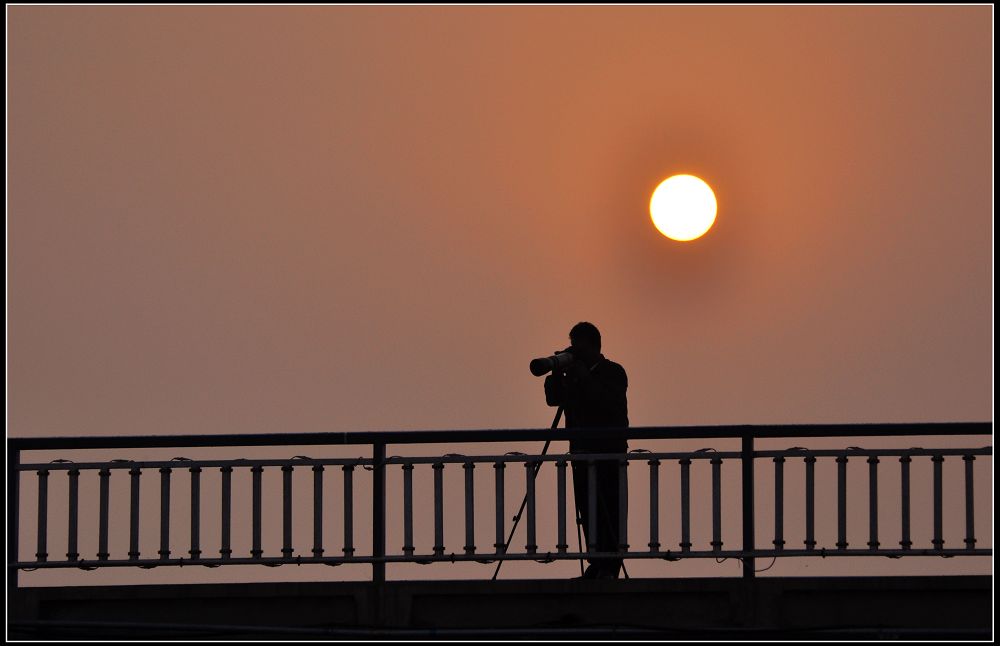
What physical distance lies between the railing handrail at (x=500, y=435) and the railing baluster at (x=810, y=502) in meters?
0.18

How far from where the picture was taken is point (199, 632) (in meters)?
9.83

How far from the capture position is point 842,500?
10008mm

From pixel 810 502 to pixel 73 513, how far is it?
4503mm

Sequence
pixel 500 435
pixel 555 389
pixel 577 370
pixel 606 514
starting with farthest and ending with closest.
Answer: pixel 555 389 → pixel 577 370 → pixel 606 514 → pixel 500 435

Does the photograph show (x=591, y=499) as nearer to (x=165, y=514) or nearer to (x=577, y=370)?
(x=577, y=370)

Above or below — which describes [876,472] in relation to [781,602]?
above

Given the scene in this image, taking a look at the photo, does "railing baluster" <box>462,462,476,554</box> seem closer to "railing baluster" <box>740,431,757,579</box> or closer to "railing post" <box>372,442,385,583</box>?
"railing post" <box>372,442,385,583</box>

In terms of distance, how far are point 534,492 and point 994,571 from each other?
274cm

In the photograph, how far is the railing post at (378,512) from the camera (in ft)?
32.7

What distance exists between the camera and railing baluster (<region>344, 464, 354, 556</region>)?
9.79 metres

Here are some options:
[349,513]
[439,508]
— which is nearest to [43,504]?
[349,513]

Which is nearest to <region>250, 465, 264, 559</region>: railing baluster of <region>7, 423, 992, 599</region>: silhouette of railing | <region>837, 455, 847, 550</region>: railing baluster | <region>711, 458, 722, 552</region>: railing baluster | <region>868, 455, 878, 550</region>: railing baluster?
<region>7, 423, 992, 599</region>: silhouette of railing

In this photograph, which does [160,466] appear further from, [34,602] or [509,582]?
[509,582]

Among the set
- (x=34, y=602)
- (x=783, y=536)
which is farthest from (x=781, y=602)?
(x=34, y=602)
